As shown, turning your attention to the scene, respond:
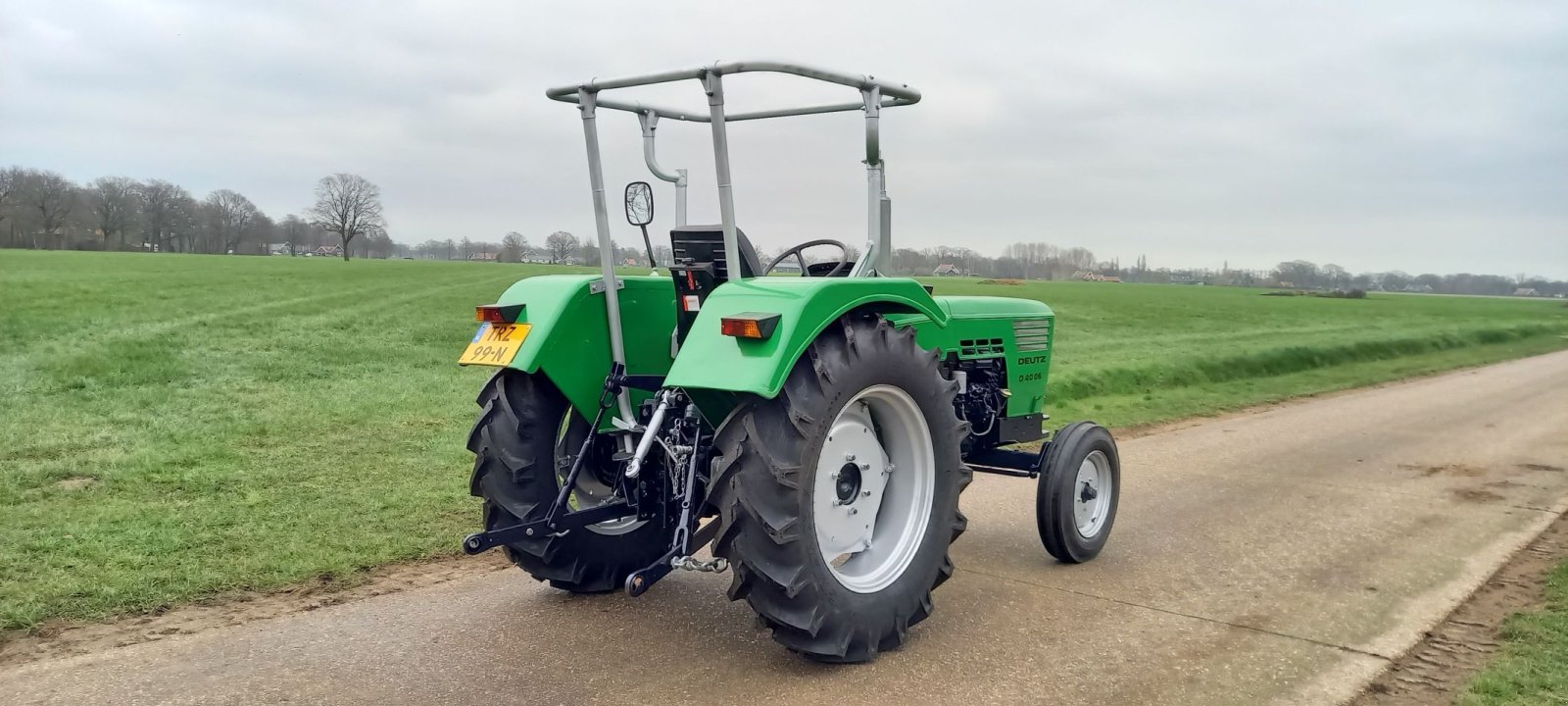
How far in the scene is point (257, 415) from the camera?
958 cm

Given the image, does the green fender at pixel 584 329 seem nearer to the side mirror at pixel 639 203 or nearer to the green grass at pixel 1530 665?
the side mirror at pixel 639 203

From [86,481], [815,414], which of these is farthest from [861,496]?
[86,481]

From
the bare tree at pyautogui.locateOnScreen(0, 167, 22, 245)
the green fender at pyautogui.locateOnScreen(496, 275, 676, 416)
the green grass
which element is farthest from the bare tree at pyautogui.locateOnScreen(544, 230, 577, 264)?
the bare tree at pyautogui.locateOnScreen(0, 167, 22, 245)

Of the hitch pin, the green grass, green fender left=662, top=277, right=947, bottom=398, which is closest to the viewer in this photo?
green fender left=662, top=277, right=947, bottom=398

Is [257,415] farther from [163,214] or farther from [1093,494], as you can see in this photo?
[163,214]

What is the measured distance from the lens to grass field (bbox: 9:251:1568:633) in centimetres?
537

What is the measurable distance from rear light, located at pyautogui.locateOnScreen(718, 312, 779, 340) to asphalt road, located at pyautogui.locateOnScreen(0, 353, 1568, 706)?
3.93 ft

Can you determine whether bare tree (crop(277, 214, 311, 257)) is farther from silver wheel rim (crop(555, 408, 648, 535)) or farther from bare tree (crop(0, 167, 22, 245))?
silver wheel rim (crop(555, 408, 648, 535))

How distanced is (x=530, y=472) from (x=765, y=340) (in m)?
1.45

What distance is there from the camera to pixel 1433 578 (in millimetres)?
5691

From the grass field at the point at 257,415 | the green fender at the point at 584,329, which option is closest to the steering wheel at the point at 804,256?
the green fender at the point at 584,329

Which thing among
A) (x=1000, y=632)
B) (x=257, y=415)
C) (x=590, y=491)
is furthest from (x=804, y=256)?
(x=257, y=415)

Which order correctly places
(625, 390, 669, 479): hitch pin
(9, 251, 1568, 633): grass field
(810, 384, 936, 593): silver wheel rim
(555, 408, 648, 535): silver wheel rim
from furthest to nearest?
(9, 251, 1568, 633): grass field
(555, 408, 648, 535): silver wheel rim
(810, 384, 936, 593): silver wheel rim
(625, 390, 669, 479): hitch pin

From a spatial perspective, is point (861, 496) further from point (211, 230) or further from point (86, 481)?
point (211, 230)
